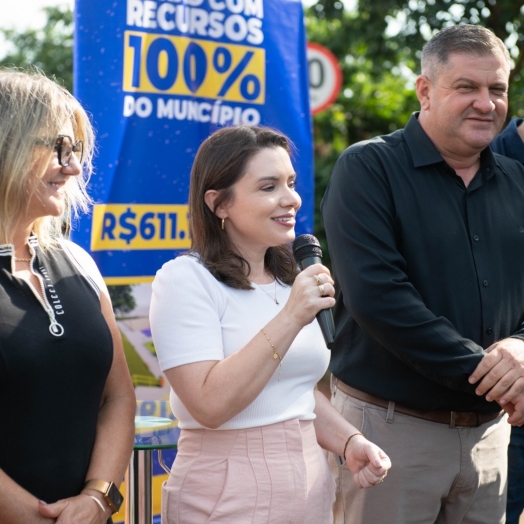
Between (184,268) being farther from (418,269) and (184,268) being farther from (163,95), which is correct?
(163,95)

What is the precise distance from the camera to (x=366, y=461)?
2.53 meters

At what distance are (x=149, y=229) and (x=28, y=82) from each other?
186cm

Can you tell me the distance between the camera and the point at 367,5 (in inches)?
274

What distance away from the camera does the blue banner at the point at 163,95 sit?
3820 millimetres

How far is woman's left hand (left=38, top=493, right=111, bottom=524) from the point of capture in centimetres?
208

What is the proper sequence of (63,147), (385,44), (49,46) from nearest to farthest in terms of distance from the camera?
(63,147) < (385,44) < (49,46)

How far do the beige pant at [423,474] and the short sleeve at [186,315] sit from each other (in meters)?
0.97

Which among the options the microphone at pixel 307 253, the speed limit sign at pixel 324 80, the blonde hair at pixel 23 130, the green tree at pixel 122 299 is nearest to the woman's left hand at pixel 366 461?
the microphone at pixel 307 253

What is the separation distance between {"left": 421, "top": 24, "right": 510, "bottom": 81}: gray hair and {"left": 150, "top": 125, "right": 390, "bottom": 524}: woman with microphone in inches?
33.7

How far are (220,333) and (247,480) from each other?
43cm

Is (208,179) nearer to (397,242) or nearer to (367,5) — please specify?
(397,242)

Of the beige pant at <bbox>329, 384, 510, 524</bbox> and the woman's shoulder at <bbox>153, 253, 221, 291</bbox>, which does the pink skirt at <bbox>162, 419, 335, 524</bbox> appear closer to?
A: the woman's shoulder at <bbox>153, 253, 221, 291</bbox>

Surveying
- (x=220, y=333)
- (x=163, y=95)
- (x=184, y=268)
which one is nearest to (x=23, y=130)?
(x=184, y=268)

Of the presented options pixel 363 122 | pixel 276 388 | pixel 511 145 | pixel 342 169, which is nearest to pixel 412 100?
pixel 363 122
